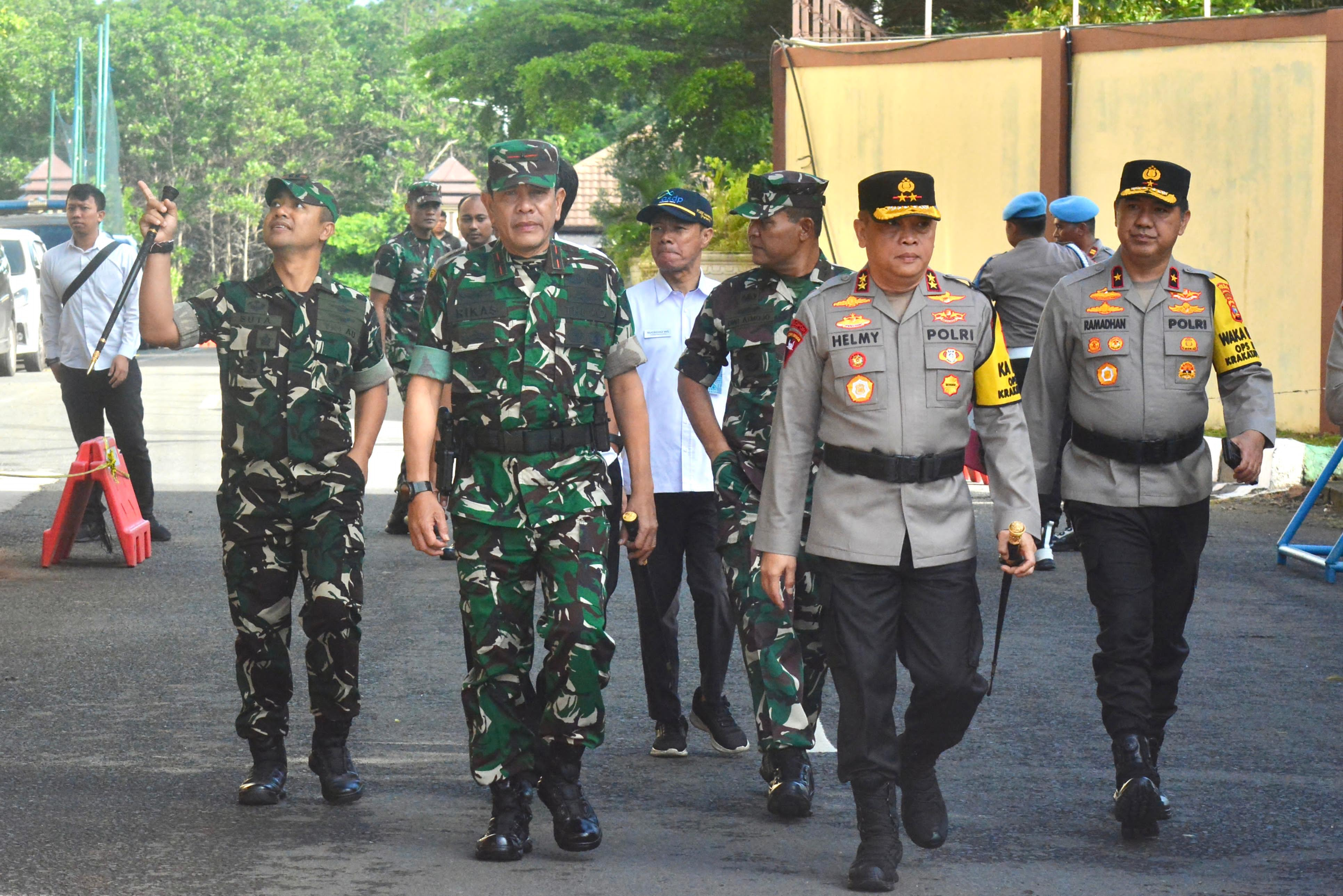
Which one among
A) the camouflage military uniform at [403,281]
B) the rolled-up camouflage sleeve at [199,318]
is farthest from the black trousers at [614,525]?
the camouflage military uniform at [403,281]

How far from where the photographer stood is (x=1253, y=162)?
1745 centimetres

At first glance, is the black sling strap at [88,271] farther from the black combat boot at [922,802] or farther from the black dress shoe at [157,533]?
the black combat boot at [922,802]

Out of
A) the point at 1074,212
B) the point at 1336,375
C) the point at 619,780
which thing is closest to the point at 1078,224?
the point at 1074,212

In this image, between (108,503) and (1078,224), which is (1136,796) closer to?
(1078,224)

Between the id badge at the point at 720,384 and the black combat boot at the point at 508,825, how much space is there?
1722 mm

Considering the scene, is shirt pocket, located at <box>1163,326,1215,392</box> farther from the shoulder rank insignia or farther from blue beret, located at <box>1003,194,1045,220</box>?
blue beret, located at <box>1003,194,1045,220</box>

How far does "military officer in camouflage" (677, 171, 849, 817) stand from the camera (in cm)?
552

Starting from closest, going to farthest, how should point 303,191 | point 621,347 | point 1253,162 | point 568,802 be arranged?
point 568,802, point 621,347, point 303,191, point 1253,162

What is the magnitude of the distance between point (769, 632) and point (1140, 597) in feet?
3.67

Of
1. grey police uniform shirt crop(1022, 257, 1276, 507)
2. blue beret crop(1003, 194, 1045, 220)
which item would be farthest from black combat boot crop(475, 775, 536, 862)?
blue beret crop(1003, 194, 1045, 220)

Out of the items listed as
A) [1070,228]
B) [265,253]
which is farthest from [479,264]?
[265,253]

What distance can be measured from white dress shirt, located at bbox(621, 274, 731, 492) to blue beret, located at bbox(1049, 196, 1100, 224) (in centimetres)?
448

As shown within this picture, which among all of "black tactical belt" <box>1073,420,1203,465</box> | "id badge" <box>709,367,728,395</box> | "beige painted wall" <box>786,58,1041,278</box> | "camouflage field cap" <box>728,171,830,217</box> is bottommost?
"black tactical belt" <box>1073,420,1203,465</box>

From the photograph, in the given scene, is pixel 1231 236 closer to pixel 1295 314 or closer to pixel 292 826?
pixel 1295 314
